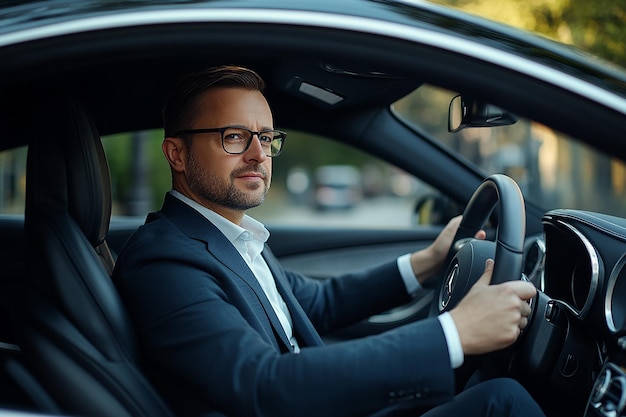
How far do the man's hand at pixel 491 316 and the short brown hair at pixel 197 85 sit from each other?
91 cm

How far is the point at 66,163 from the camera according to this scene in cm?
203

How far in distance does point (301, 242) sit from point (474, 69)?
2782 mm

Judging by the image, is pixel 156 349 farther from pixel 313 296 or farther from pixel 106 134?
pixel 106 134

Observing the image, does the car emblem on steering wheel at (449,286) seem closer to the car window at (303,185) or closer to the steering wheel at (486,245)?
the steering wheel at (486,245)

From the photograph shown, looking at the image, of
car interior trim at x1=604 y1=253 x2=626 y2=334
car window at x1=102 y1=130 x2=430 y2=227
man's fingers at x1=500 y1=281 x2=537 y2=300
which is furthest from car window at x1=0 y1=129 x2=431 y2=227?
car interior trim at x1=604 y1=253 x2=626 y2=334

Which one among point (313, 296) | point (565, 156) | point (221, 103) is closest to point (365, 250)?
point (313, 296)

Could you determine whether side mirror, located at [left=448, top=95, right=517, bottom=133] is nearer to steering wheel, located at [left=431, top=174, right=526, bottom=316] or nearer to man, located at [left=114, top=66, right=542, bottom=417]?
steering wheel, located at [left=431, top=174, right=526, bottom=316]

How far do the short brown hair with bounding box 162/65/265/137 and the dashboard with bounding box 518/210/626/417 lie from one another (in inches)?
37.0

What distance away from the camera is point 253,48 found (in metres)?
1.51

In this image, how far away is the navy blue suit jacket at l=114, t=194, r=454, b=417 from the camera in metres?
1.66

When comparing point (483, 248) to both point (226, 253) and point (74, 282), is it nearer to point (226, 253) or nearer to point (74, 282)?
point (226, 253)

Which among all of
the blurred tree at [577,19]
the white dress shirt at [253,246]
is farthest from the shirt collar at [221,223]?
the blurred tree at [577,19]

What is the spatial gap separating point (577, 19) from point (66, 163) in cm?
645

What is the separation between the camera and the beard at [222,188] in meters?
2.24
